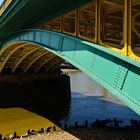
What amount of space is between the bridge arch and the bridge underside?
1179cm

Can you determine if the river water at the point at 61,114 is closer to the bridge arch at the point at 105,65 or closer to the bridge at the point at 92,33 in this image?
the bridge at the point at 92,33

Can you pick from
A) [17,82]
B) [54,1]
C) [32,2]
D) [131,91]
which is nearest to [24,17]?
[32,2]

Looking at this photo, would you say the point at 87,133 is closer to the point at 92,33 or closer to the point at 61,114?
the point at 92,33

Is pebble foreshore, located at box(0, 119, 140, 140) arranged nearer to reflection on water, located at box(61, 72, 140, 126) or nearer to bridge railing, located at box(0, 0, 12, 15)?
reflection on water, located at box(61, 72, 140, 126)

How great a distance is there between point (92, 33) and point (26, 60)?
20380mm

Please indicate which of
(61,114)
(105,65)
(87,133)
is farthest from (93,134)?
(105,65)

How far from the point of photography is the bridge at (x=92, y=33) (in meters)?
9.35

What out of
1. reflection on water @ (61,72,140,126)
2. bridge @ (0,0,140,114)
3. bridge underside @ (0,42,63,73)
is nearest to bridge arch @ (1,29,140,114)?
bridge @ (0,0,140,114)

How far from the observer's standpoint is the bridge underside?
90.6ft

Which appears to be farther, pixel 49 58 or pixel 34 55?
pixel 49 58

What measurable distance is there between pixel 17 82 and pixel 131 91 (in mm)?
26011

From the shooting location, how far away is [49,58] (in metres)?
32.4

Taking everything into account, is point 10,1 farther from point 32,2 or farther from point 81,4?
point 81,4

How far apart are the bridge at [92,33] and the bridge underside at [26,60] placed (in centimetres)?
592
